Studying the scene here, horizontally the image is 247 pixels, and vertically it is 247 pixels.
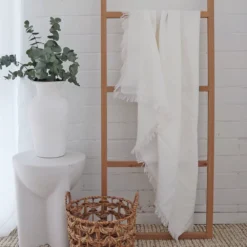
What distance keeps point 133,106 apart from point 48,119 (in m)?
0.53

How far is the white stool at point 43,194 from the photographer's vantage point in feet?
6.16

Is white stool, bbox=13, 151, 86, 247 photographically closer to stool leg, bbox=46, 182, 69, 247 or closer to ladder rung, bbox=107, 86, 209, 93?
stool leg, bbox=46, 182, 69, 247

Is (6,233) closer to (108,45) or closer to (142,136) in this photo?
(142,136)

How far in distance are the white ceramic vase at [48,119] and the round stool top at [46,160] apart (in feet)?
0.12

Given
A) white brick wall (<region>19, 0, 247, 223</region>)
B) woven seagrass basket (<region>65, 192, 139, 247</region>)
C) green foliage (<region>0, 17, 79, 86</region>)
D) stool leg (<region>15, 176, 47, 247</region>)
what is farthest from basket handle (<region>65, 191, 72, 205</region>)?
green foliage (<region>0, 17, 79, 86</region>)

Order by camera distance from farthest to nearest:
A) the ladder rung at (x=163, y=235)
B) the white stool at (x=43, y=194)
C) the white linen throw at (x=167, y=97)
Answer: the ladder rung at (x=163, y=235) < the white linen throw at (x=167, y=97) < the white stool at (x=43, y=194)

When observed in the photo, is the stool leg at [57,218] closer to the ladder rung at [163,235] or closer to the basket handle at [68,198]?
the basket handle at [68,198]

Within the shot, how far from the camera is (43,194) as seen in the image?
1951mm

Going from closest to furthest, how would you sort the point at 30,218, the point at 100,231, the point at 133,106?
the point at 100,231, the point at 30,218, the point at 133,106

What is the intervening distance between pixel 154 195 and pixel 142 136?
43 cm

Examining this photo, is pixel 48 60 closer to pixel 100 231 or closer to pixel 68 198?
pixel 68 198

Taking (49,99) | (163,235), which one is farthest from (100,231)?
(49,99)

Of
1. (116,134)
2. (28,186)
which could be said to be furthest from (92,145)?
(28,186)

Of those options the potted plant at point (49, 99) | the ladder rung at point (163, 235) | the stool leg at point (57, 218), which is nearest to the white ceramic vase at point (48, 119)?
the potted plant at point (49, 99)
